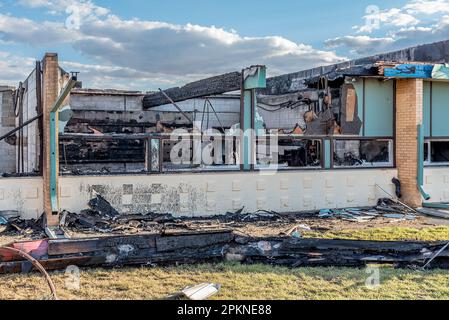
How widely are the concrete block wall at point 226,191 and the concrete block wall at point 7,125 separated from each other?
775cm

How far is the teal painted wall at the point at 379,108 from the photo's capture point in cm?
1130

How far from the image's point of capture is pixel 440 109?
1170 cm

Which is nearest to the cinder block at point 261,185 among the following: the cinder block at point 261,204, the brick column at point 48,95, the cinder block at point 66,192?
the cinder block at point 261,204

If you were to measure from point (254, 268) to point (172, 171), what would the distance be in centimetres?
398

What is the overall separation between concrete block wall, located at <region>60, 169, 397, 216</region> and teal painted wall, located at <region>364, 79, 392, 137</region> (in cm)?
101

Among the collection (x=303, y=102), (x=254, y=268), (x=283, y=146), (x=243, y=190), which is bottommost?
(x=254, y=268)

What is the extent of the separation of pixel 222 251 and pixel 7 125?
1183 centimetres

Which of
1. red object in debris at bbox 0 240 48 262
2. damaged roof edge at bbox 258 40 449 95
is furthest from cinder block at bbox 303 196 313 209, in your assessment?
red object in debris at bbox 0 240 48 262

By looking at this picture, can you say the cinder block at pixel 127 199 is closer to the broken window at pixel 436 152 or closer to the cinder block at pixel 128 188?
the cinder block at pixel 128 188

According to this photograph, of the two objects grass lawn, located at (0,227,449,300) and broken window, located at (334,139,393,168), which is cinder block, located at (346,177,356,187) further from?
grass lawn, located at (0,227,449,300)
